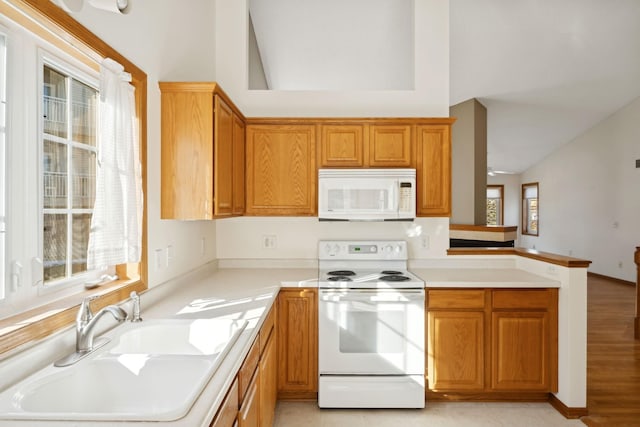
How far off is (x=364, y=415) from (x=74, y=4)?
2.69 meters

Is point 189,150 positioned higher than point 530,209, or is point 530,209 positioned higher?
point 189,150

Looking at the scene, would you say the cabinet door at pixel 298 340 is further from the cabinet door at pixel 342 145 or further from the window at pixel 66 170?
the window at pixel 66 170

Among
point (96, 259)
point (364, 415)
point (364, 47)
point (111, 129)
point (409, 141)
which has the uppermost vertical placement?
point (364, 47)

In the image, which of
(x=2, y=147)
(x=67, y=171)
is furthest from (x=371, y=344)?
(x=2, y=147)

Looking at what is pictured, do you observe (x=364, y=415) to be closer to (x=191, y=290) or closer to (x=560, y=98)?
(x=191, y=290)

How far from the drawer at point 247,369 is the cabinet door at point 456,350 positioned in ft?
4.52

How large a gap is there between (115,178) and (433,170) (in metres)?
2.24

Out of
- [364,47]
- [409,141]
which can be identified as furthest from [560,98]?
[409,141]

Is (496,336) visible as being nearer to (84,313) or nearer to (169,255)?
(169,255)

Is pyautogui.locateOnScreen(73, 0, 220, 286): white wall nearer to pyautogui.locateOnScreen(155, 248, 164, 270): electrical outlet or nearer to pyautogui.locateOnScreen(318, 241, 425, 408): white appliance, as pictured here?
pyautogui.locateOnScreen(155, 248, 164, 270): electrical outlet

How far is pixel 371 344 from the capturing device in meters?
2.51

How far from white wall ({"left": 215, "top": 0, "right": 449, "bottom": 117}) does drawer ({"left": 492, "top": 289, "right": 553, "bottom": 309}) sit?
5.08 feet

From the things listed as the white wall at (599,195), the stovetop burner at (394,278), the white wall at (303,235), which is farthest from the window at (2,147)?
the white wall at (599,195)

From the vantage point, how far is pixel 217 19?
3.16 metres
